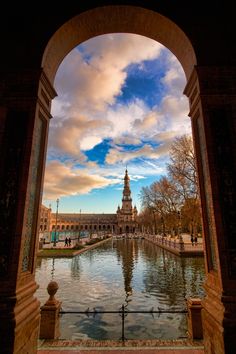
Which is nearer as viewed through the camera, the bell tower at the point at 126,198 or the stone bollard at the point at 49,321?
the stone bollard at the point at 49,321

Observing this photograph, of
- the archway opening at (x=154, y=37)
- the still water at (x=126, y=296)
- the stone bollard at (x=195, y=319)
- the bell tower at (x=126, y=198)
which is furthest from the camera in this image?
the bell tower at (x=126, y=198)

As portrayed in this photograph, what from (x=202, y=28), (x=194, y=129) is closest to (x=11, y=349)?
(x=194, y=129)

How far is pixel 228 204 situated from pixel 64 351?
470cm

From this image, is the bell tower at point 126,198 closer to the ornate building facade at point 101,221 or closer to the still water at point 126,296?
the ornate building facade at point 101,221

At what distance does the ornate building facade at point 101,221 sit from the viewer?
120625 millimetres

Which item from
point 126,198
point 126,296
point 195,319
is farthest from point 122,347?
point 126,198

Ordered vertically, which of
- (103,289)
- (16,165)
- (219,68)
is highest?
(219,68)

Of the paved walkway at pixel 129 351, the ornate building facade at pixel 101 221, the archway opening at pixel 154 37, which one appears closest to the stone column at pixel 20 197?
the archway opening at pixel 154 37

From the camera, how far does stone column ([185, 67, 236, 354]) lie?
157 inches

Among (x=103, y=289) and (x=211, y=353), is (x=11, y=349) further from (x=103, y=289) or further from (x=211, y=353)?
(x=103, y=289)

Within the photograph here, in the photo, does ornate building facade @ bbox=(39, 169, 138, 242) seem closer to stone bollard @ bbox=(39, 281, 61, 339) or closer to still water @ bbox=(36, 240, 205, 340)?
still water @ bbox=(36, 240, 205, 340)

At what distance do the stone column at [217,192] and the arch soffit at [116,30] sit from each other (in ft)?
2.87

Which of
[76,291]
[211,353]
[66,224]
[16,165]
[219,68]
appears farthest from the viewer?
[66,224]

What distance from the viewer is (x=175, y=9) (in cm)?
553
